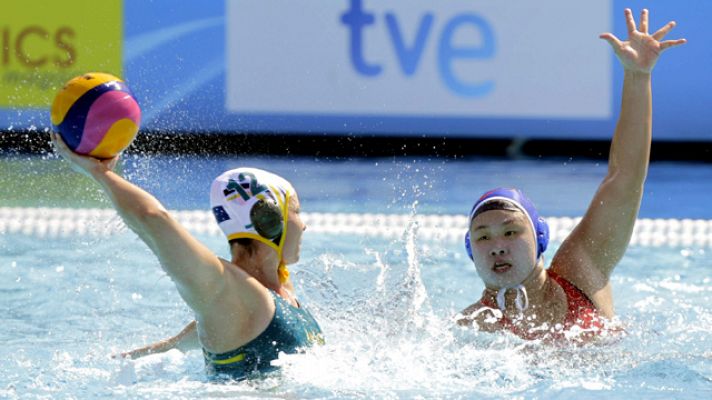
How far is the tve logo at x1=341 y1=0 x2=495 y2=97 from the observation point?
8148mm

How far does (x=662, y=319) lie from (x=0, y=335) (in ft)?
7.81

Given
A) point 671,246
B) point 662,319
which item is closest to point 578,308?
point 662,319

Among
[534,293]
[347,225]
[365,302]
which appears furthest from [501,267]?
[347,225]

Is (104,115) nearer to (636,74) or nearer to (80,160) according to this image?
(80,160)

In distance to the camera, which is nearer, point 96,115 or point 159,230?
point 159,230

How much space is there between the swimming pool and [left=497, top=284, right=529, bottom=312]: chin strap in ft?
0.32

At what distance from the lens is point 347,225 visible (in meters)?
5.88

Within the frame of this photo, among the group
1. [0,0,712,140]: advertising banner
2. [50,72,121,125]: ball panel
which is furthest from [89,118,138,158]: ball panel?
[0,0,712,140]: advertising banner

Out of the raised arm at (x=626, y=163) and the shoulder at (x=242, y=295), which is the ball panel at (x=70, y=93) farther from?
the raised arm at (x=626, y=163)

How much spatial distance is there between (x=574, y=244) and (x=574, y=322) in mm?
236

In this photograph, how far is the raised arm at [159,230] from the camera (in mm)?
2219

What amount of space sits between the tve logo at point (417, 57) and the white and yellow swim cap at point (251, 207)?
219 inches

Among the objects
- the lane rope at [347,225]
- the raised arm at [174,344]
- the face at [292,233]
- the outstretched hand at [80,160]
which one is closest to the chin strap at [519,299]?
the face at [292,233]

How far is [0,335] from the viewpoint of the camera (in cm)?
390
